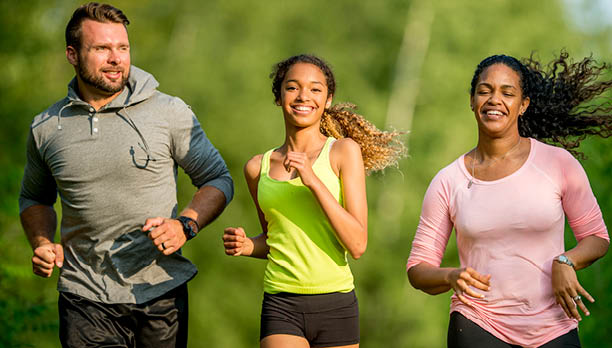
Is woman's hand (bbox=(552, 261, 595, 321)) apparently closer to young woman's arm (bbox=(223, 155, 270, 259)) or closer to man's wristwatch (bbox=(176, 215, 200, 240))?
young woman's arm (bbox=(223, 155, 270, 259))

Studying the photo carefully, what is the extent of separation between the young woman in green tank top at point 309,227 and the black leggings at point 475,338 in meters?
0.49

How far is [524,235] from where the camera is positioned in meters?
4.18

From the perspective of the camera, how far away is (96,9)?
478cm

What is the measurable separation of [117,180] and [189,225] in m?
0.46

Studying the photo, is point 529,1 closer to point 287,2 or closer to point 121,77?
point 287,2

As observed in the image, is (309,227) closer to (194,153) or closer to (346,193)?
(346,193)

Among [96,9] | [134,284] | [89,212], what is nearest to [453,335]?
[134,284]

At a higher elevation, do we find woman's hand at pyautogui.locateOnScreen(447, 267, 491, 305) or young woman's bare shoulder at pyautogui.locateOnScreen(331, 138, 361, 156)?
young woman's bare shoulder at pyautogui.locateOnScreen(331, 138, 361, 156)

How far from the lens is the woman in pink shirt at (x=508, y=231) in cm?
410

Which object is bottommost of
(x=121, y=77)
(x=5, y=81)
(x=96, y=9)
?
(x=121, y=77)

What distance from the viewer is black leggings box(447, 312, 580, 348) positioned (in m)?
4.06

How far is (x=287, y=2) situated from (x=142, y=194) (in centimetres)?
1239

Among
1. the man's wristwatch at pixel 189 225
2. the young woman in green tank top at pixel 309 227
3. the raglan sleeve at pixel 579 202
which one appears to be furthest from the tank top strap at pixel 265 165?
the raglan sleeve at pixel 579 202

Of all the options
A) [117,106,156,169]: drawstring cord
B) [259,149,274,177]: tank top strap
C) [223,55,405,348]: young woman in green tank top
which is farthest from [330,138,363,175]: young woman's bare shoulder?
[117,106,156,169]: drawstring cord
